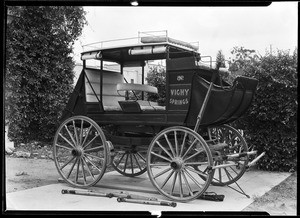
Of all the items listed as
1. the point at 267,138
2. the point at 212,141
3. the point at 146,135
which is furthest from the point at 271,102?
the point at 146,135

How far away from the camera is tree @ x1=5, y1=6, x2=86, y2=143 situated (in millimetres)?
10828

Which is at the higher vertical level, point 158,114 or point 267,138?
point 158,114

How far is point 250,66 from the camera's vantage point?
352 inches

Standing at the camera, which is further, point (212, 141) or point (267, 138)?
point (267, 138)

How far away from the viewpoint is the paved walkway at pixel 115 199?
5727 mm

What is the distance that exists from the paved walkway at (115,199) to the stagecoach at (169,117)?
10.8 inches

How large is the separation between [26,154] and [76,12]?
4.24m

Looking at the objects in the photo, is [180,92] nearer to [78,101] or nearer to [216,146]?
[216,146]

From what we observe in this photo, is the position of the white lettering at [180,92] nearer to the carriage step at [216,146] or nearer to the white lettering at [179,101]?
the white lettering at [179,101]

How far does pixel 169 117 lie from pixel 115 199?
1.53m

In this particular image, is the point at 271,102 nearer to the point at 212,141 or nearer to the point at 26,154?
the point at 212,141

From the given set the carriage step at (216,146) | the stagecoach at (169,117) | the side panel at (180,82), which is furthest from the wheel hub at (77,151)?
the carriage step at (216,146)

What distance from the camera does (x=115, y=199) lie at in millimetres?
→ 6242

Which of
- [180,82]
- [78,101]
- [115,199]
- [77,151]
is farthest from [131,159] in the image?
[180,82]
